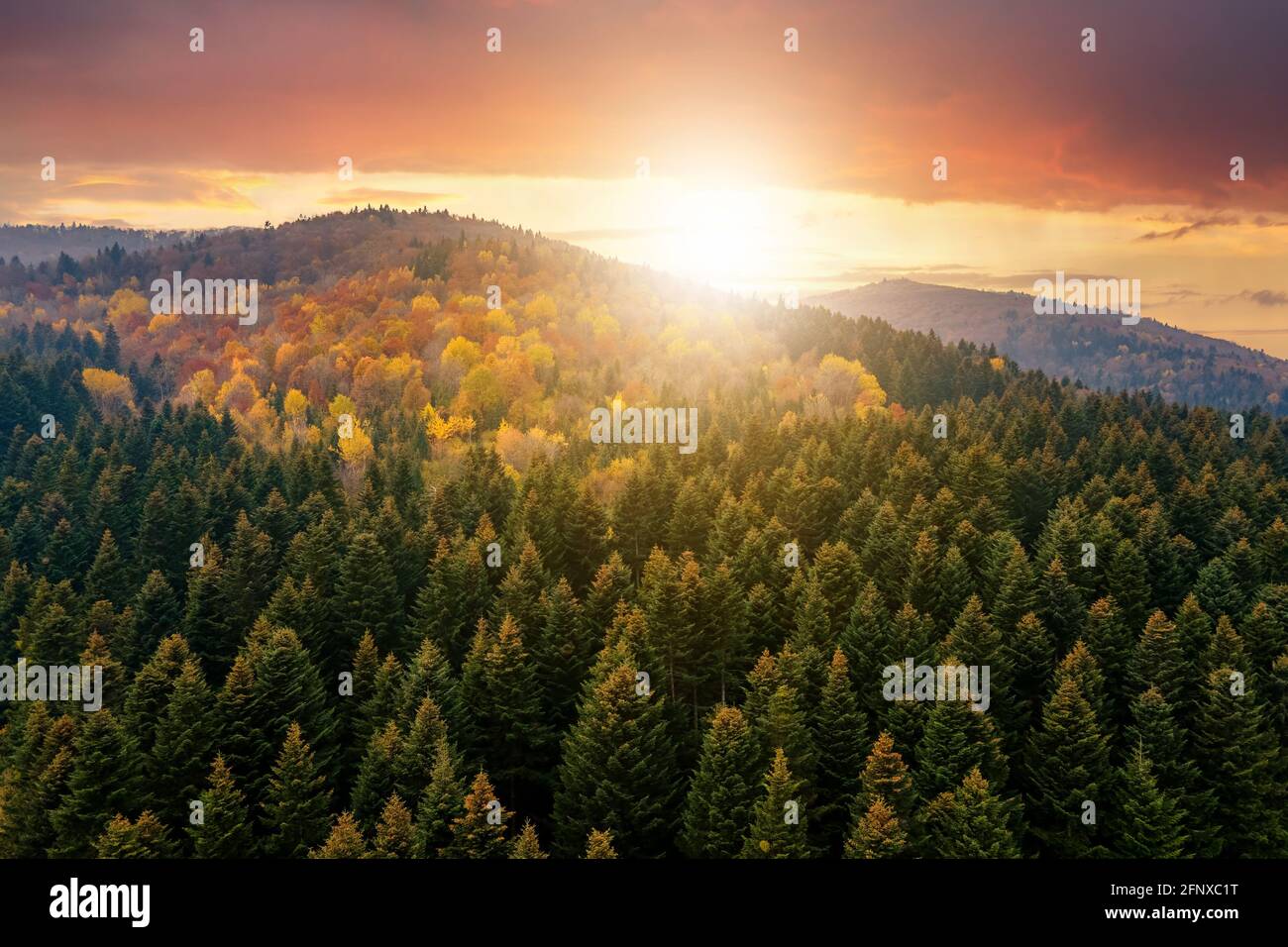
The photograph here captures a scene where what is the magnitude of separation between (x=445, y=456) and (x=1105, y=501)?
103041 millimetres

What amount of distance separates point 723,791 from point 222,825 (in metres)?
24.4

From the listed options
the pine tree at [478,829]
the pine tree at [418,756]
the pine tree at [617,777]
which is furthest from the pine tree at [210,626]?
the pine tree at [478,829]

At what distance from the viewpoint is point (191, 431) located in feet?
Answer: 439

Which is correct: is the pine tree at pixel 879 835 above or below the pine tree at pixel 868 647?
below

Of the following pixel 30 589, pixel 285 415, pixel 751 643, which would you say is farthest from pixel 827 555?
pixel 285 415

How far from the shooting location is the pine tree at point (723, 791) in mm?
47000

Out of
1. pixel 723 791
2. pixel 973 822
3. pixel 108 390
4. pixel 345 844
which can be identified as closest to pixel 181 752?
pixel 345 844

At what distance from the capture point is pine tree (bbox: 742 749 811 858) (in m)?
43.9

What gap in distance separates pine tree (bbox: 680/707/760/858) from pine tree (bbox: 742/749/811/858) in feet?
6.39

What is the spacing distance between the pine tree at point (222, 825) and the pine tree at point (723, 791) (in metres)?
21.7

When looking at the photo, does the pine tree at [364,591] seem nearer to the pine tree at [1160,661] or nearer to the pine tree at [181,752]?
the pine tree at [181,752]

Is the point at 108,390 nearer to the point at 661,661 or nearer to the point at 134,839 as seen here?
the point at 134,839

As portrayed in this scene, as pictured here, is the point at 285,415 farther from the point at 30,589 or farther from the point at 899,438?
the point at 899,438

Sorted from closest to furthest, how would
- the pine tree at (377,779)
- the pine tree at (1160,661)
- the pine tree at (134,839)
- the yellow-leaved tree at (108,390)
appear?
the pine tree at (134,839), the pine tree at (377,779), the pine tree at (1160,661), the yellow-leaved tree at (108,390)
